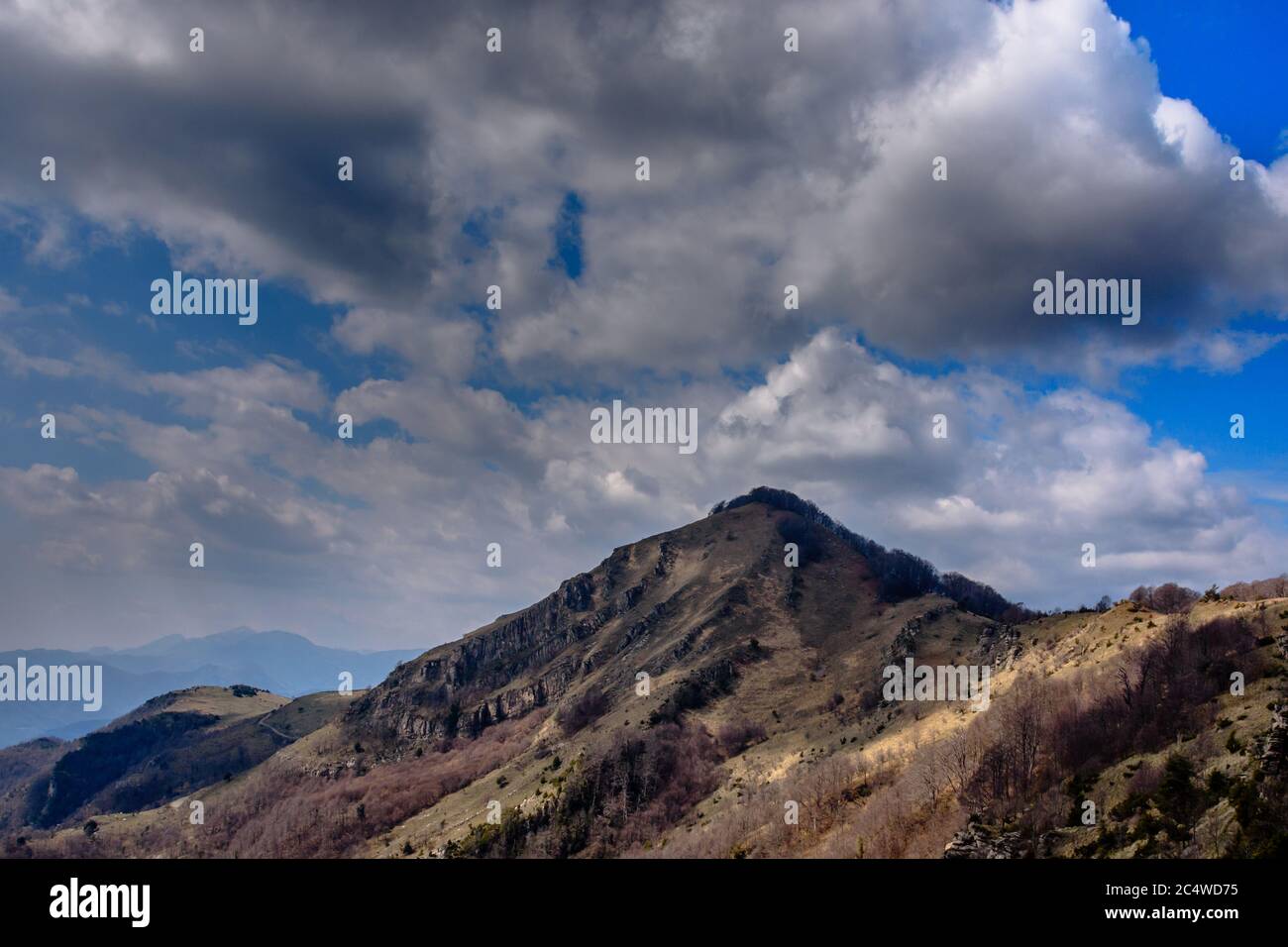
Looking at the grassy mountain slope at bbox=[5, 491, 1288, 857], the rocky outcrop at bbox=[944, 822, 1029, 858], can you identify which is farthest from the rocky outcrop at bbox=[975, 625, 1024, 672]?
the rocky outcrop at bbox=[944, 822, 1029, 858]

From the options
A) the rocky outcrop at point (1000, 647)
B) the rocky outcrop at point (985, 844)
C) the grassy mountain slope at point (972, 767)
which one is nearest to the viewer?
the grassy mountain slope at point (972, 767)

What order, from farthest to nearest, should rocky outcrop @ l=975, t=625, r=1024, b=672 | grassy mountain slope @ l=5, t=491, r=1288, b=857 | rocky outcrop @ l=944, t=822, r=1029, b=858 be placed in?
rocky outcrop @ l=975, t=625, r=1024, b=672, rocky outcrop @ l=944, t=822, r=1029, b=858, grassy mountain slope @ l=5, t=491, r=1288, b=857

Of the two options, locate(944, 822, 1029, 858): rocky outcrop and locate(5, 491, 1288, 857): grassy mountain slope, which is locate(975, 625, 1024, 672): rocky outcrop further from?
locate(944, 822, 1029, 858): rocky outcrop

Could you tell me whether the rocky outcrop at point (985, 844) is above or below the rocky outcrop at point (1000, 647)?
below

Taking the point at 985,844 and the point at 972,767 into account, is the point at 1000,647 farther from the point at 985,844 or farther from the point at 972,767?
the point at 985,844

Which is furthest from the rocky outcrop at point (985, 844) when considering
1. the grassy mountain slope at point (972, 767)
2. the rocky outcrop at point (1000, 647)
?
the rocky outcrop at point (1000, 647)

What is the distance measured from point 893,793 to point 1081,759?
981 inches

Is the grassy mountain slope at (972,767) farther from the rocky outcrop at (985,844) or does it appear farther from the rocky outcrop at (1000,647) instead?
the rocky outcrop at (1000,647)

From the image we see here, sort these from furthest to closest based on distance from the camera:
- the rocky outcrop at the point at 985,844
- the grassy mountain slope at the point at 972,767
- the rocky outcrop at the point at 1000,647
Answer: the rocky outcrop at the point at 1000,647
the rocky outcrop at the point at 985,844
the grassy mountain slope at the point at 972,767

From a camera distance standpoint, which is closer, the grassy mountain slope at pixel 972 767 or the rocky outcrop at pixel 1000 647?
the grassy mountain slope at pixel 972 767

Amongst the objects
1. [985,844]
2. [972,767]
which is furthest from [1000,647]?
[985,844]

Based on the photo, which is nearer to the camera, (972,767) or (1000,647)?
(972,767)
